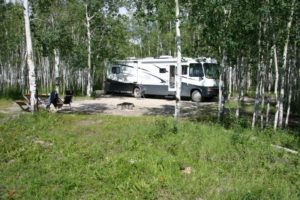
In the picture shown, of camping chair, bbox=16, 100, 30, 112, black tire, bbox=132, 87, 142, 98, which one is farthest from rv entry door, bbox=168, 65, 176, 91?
camping chair, bbox=16, 100, 30, 112

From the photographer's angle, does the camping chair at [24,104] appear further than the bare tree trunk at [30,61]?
Yes

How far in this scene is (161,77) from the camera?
26.2m

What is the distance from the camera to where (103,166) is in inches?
324

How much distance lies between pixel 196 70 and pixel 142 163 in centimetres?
1671

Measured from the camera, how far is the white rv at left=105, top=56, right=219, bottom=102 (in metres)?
24.0

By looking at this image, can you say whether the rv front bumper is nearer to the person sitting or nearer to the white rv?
the white rv

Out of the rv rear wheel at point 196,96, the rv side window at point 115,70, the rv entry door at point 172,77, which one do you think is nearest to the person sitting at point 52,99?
the rv rear wheel at point 196,96

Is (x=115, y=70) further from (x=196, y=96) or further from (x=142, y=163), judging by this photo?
(x=142, y=163)

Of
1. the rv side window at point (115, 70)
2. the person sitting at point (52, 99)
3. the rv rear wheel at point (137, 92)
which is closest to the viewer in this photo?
the person sitting at point (52, 99)

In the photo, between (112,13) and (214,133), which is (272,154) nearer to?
(214,133)

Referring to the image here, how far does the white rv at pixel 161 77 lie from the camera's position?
78.8 ft

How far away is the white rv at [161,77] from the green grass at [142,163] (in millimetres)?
11826

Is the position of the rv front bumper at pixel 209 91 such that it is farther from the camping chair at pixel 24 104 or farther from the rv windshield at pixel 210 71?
the camping chair at pixel 24 104

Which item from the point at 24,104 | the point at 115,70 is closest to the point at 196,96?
the point at 115,70
